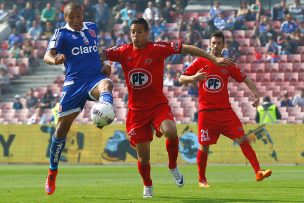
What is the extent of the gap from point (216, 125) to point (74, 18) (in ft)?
12.2

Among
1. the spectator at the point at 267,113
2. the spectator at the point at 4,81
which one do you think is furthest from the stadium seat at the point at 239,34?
the spectator at the point at 4,81

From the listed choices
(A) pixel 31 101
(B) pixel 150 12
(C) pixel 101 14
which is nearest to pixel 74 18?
(A) pixel 31 101

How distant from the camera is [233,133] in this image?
651 inches

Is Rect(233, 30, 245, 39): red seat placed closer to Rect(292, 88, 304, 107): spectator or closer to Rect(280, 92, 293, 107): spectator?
Rect(292, 88, 304, 107): spectator

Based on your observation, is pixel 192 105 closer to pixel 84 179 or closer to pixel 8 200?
pixel 84 179

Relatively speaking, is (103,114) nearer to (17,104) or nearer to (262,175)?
(262,175)

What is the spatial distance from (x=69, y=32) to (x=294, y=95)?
18.7 m

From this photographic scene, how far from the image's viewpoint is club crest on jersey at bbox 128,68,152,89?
13.9 meters

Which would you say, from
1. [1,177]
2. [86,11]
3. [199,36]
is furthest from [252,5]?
[1,177]

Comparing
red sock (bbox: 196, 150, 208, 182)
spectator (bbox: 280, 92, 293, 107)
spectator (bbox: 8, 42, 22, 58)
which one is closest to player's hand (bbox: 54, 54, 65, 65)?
red sock (bbox: 196, 150, 208, 182)

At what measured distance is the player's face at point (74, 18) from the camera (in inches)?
557

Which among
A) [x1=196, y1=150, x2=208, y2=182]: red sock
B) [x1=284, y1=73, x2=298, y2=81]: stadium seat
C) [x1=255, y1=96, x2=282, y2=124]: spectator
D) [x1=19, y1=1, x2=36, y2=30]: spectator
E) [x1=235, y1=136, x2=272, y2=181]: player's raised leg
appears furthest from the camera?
[x1=19, y1=1, x2=36, y2=30]: spectator

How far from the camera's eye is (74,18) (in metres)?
14.2

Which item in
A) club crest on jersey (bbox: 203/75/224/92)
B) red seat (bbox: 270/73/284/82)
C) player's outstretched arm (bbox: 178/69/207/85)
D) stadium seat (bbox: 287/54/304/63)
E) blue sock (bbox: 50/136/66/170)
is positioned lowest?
red seat (bbox: 270/73/284/82)
